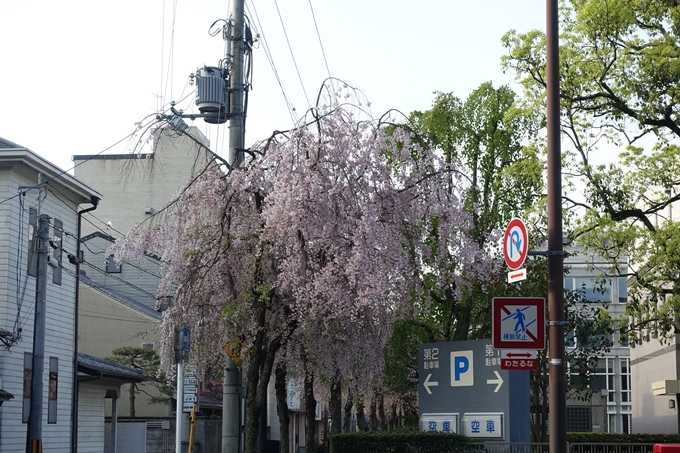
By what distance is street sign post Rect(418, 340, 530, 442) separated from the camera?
18.5 m

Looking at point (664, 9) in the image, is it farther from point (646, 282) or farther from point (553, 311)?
point (553, 311)

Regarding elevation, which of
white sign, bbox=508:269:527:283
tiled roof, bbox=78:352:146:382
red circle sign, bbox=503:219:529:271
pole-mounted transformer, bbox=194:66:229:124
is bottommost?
tiled roof, bbox=78:352:146:382

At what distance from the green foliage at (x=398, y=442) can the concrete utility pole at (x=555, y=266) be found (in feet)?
22.8

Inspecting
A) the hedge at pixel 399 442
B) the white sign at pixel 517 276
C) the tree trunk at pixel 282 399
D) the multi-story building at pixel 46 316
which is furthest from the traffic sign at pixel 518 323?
the multi-story building at pixel 46 316

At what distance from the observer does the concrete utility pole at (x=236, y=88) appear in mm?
19234

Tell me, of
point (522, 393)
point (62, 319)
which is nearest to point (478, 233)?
point (522, 393)

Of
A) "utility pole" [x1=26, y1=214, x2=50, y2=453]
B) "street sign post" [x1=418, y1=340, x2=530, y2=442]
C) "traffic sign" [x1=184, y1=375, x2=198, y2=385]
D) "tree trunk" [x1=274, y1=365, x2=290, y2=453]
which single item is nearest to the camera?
"street sign post" [x1=418, y1=340, x2=530, y2=442]

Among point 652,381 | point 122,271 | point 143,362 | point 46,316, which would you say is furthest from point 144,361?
point 652,381

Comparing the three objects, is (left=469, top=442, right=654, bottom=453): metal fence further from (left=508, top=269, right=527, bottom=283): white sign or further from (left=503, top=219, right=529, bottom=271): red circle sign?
(left=508, top=269, right=527, bottom=283): white sign

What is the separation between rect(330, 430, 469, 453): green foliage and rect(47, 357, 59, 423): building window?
1481 cm

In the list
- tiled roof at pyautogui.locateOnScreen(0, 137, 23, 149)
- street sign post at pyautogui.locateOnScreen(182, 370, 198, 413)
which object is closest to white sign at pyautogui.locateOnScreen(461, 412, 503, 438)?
street sign post at pyautogui.locateOnScreen(182, 370, 198, 413)

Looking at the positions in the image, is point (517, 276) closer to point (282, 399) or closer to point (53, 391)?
point (282, 399)

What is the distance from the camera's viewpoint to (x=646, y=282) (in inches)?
914

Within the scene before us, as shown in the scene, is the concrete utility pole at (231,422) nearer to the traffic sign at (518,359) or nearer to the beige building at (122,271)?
the traffic sign at (518,359)
